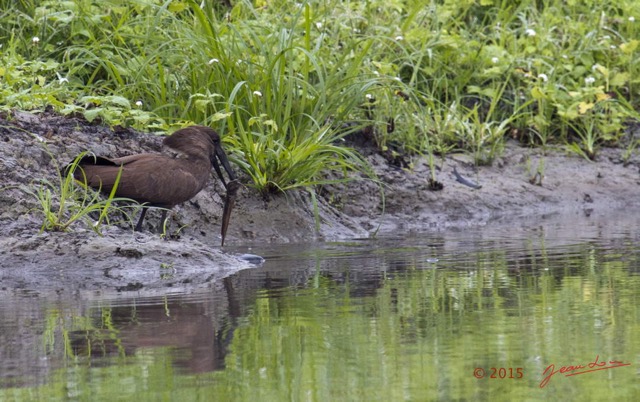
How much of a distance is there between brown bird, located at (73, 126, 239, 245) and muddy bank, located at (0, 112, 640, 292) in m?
0.23

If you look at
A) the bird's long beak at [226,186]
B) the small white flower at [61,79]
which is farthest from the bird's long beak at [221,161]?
the small white flower at [61,79]

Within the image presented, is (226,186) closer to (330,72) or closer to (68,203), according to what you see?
(68,203)

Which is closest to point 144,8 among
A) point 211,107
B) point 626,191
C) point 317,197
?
point 211,107

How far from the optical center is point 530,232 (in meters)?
7.98

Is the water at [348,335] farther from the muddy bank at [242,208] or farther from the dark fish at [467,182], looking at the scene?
the dark fish at [467,182]

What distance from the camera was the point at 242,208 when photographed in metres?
7.96

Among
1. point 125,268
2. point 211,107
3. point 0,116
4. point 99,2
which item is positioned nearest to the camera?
point 125,268

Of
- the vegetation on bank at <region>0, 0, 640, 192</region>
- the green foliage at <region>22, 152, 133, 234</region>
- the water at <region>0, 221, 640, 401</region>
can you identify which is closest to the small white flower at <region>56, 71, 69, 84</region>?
the vegetation on bank at <region>0, 0, 640, 192</region>

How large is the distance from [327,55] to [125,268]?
3.48m

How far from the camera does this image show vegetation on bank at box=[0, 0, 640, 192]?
313 inches

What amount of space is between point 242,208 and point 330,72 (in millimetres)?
1169

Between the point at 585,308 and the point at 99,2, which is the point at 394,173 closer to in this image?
the point at 99,2

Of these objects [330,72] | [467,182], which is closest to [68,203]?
[330,72]

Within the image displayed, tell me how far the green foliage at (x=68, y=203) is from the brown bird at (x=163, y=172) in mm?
89
